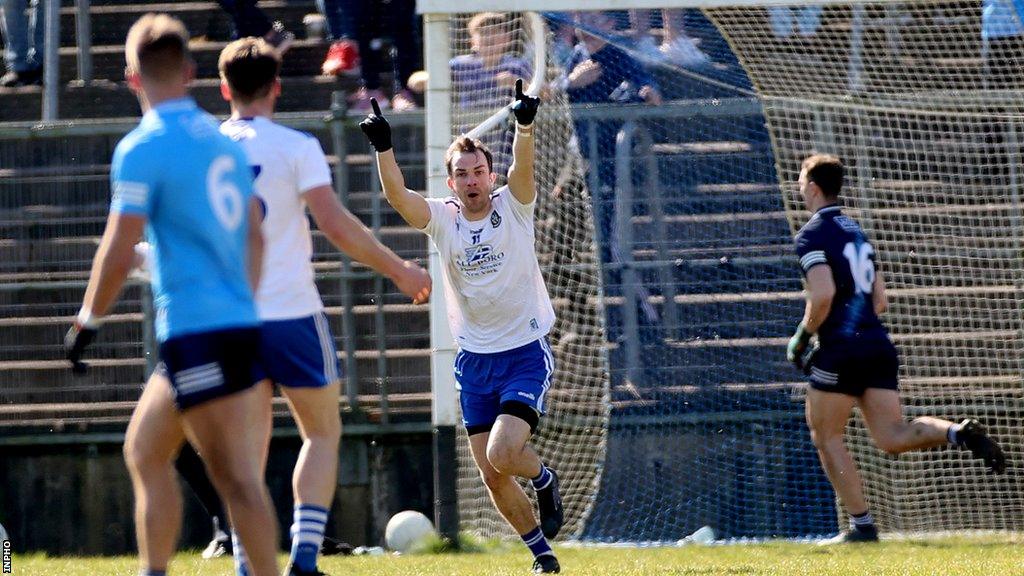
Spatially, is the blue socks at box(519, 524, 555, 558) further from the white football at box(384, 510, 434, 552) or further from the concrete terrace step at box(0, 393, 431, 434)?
the concrete terrace step at box(0, 393, 431, 434)

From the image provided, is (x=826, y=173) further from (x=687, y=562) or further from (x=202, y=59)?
(x=202, y=59)

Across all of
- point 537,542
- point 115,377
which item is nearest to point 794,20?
point 537,542

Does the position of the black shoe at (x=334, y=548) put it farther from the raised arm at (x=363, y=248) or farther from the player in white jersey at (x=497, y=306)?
the raised arm at (x=363, y=248)

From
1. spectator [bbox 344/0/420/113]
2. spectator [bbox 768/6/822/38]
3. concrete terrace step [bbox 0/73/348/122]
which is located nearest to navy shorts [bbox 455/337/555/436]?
spectator [bbox 768/6/822/38]

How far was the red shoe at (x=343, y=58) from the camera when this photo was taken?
12.4 metres

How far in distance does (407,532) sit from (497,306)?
2645 mm

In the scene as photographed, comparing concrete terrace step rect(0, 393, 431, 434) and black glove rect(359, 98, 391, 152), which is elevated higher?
black glove rect(359, 98, 391, 152)

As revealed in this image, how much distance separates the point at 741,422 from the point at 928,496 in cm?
133

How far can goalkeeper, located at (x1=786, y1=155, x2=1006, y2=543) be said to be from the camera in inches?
325

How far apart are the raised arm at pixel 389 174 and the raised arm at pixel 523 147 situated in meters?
0.46

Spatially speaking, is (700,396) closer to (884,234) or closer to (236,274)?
(884,234)

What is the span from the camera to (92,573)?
24.5 ft

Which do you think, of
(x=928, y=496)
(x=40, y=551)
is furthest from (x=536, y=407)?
(x=40, y=551)

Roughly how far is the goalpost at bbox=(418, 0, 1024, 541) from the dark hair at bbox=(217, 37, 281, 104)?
14.9 feet
